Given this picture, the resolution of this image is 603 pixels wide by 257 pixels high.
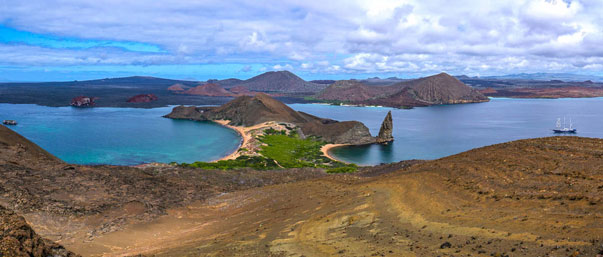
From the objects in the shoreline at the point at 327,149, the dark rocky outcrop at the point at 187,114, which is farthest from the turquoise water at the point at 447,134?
the dark rocky outcrop at the point at 187,114

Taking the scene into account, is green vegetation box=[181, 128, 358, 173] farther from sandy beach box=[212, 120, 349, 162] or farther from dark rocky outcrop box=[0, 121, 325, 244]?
dark rocky outcrop box=[0, 121, 325, 244]

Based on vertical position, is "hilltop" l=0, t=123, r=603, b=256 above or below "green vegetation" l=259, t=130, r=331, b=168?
above

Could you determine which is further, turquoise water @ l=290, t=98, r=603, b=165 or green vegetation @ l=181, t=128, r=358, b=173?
turquoise water @ l=290, t=98, r=603, b=165

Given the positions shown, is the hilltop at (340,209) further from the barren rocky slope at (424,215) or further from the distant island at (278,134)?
the distant island at (278,134)

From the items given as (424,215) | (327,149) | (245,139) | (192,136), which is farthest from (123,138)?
(424,215)

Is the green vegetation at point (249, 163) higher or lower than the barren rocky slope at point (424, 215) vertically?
lower

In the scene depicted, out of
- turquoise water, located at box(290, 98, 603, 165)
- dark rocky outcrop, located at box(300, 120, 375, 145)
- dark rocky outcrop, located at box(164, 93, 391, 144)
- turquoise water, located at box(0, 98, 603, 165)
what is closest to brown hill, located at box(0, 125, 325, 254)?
turquoise water, located at box(0, 98, 603, 165)

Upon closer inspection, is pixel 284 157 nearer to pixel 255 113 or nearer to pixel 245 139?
pixel 245 139

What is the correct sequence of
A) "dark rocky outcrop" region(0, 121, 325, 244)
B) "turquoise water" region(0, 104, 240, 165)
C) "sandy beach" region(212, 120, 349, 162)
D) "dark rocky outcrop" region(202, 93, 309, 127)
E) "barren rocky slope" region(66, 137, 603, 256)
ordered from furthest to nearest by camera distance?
"dark rocky outcrop" region(202, 93, 309, 127)
"turquoise water" region(0, 104, 240, 165)
"sandy beach" region(212, 120, 349, 162)
"dark rocky outcrop" region(0, 121, 325, 244)
"barren rocky slope" region(66, 137, 603, 256)

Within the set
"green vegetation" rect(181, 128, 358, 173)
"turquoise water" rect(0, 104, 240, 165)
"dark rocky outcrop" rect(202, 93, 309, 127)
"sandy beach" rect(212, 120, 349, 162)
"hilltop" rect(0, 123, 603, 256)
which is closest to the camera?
"hilltop" rect(0, 123, 603, 256)
